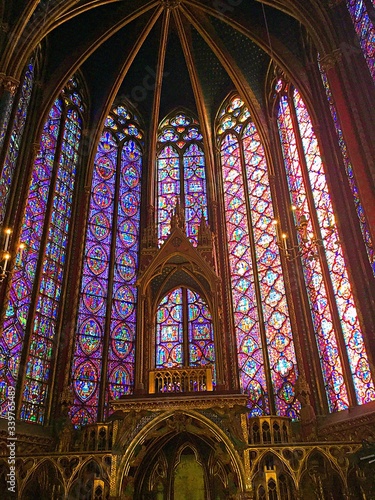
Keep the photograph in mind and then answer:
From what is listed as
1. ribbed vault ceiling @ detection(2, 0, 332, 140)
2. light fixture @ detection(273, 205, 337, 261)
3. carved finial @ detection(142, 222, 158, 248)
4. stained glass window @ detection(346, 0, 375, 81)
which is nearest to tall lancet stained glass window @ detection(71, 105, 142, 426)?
ribbed vault ceiling @ detection(2, 0, 332, 140)

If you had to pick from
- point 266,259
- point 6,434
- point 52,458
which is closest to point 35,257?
point 6,434

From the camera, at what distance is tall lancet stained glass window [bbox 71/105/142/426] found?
42.7ft

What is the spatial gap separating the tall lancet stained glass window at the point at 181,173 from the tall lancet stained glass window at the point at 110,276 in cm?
84

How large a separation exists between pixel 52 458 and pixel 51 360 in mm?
3929

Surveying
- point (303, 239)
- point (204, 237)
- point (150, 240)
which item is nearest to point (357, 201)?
point (303, 239)

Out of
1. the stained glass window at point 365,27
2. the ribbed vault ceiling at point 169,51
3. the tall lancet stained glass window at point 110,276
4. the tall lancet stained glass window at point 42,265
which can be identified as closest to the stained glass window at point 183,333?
the tall lancet stained glass window at point 110,276

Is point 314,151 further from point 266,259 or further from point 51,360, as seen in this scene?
point 51,360

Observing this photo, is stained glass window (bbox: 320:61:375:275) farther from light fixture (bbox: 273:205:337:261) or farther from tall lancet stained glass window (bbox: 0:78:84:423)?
tall lancet stained glass window (bbox: 0:78:84:423)

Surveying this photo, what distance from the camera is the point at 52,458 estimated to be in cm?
888

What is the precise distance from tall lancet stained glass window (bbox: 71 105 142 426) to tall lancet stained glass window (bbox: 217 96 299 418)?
10.3ft

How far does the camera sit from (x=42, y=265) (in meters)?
13.0

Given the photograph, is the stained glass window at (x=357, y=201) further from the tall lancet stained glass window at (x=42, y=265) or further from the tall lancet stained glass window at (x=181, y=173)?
the tall lancet stained glass window at (x=42, y=265)

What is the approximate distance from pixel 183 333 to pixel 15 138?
7130 mm

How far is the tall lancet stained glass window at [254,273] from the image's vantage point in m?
12.7
